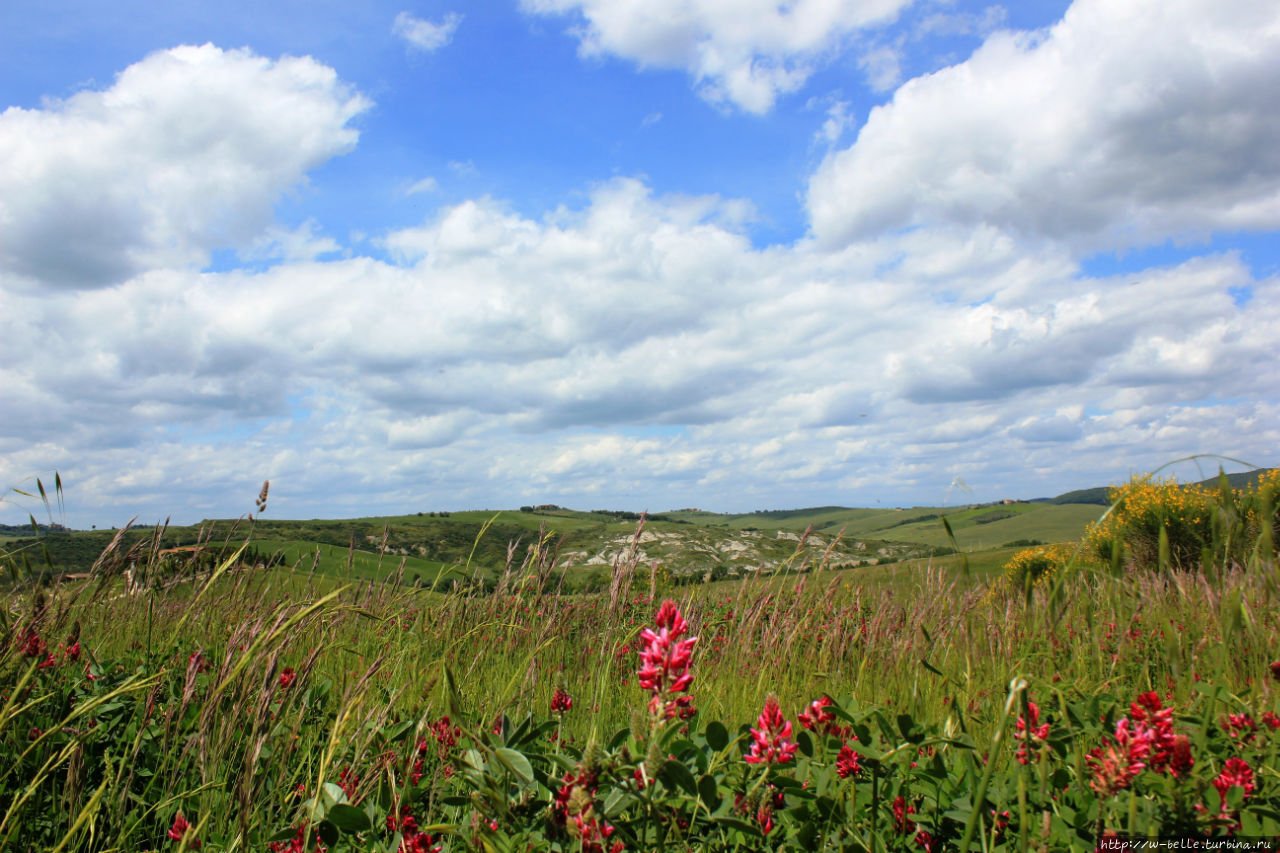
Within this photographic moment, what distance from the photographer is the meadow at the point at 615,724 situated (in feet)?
5.58

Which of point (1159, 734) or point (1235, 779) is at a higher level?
point (1159, 734)

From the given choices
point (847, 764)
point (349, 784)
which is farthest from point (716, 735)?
point (349, 784)

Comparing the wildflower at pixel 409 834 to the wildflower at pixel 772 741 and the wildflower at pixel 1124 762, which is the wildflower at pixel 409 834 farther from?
the wildflower at pixel 1124 762

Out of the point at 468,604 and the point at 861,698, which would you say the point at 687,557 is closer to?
the point at 468,604

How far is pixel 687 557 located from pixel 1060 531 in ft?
245

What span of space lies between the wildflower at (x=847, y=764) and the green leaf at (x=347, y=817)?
126 centimetres

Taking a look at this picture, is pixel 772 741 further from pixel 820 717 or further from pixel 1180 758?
pixel 1180 758

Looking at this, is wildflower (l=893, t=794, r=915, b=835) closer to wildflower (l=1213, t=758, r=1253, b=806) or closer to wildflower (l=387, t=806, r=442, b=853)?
wildflower (l=1213, t=758, r=1253, b=806)

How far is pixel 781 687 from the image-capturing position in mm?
4234

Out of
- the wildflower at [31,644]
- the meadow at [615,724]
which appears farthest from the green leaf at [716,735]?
the wildflower at [31,644]

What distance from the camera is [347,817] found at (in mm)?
1771

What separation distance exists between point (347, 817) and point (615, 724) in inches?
78.9

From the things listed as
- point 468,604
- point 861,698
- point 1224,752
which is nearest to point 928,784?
point 1224,752

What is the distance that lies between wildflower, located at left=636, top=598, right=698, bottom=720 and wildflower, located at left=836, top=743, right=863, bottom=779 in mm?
853
